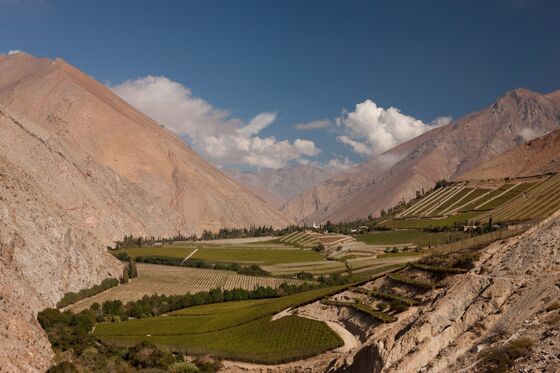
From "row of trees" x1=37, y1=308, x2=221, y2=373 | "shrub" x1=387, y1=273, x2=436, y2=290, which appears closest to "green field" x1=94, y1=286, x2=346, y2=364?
"row of trees" x1=37, y1=308, x2=221, y2=373

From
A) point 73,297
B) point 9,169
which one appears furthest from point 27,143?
point 73,297

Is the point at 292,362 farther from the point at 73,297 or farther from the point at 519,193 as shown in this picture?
the point at 519,193

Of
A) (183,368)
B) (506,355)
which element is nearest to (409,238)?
(183,368)

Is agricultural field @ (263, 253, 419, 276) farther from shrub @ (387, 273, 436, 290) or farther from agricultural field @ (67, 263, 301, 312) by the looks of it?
shrub @ (387, 273, 436, 290)

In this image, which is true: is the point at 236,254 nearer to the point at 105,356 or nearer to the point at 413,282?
the point at 105,356

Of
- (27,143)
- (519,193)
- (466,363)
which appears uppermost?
(27,143)

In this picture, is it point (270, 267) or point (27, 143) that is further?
point (27, 143)
